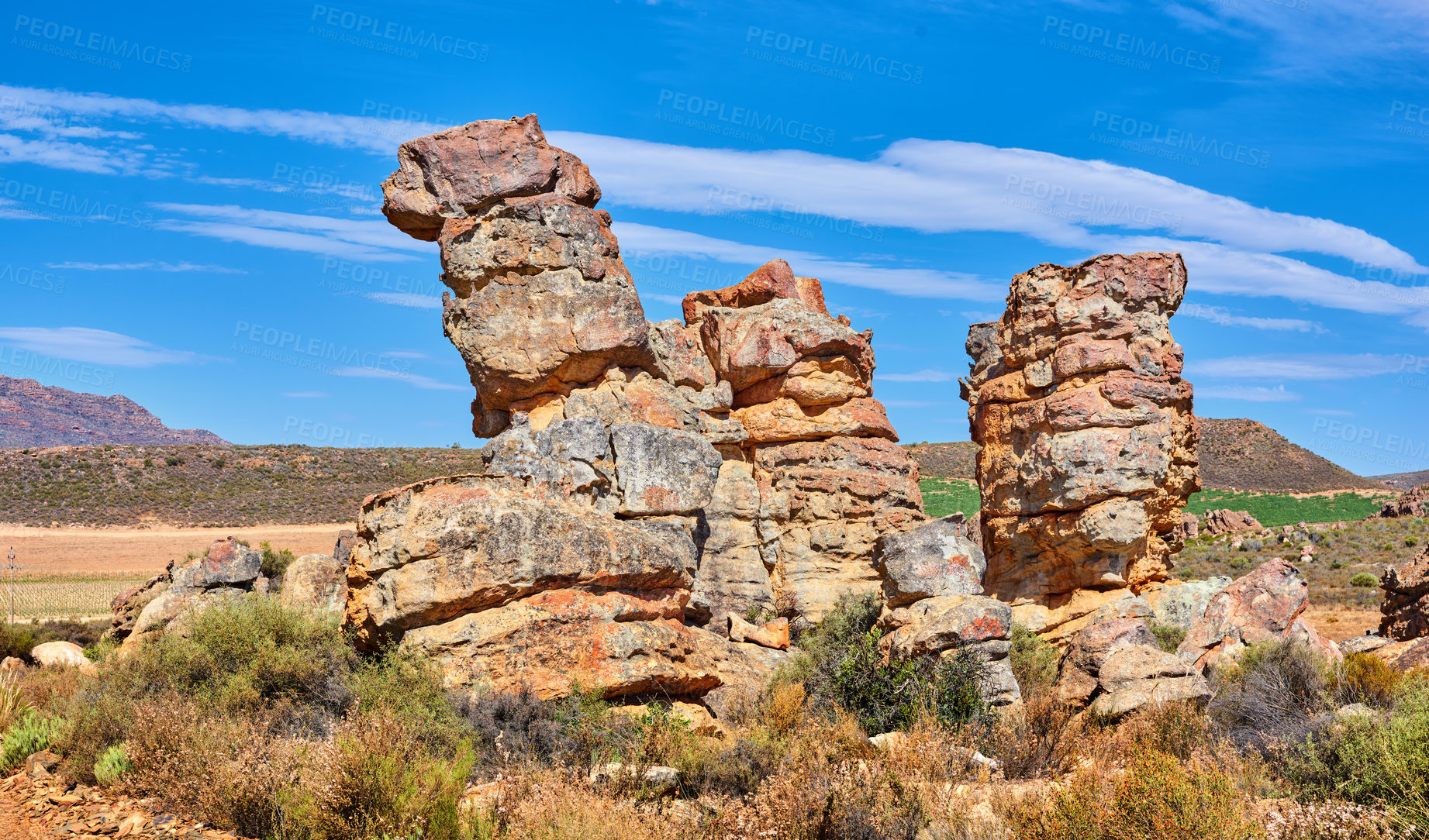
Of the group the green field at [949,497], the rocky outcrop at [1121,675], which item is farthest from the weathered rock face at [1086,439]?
the green field at [949,497]

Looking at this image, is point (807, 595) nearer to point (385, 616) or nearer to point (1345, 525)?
point (385, 616)

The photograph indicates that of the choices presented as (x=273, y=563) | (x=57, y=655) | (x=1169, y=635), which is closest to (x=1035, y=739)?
(x=1169, y=635)

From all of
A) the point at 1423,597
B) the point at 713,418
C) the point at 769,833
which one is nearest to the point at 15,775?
the point at 769,833

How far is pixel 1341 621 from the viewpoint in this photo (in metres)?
20.1

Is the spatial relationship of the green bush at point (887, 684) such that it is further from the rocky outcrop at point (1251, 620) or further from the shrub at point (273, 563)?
the shrub at point (273, 563)

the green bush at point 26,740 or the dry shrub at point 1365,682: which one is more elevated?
the dry shrub at point 1365,682

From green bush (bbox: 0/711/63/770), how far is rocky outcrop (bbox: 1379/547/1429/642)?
52.5ft

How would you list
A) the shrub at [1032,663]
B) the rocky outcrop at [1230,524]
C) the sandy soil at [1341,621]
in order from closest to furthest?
the shrub at [1032,663] → the sandy soil at [1341,621] → the rocky outcrop at [1230,524]

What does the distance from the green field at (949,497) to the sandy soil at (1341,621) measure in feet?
70.6

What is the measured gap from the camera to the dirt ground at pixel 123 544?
1799 inches

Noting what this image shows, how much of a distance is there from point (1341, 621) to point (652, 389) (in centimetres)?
1546

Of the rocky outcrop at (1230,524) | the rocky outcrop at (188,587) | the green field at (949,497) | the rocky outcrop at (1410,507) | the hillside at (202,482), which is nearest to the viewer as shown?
the rocky outcrop at (188,587)

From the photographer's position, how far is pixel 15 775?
9.91 m

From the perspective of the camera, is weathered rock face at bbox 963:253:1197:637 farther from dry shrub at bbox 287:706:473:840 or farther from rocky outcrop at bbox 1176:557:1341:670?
dry shrub at bbox 287:706:473:840
